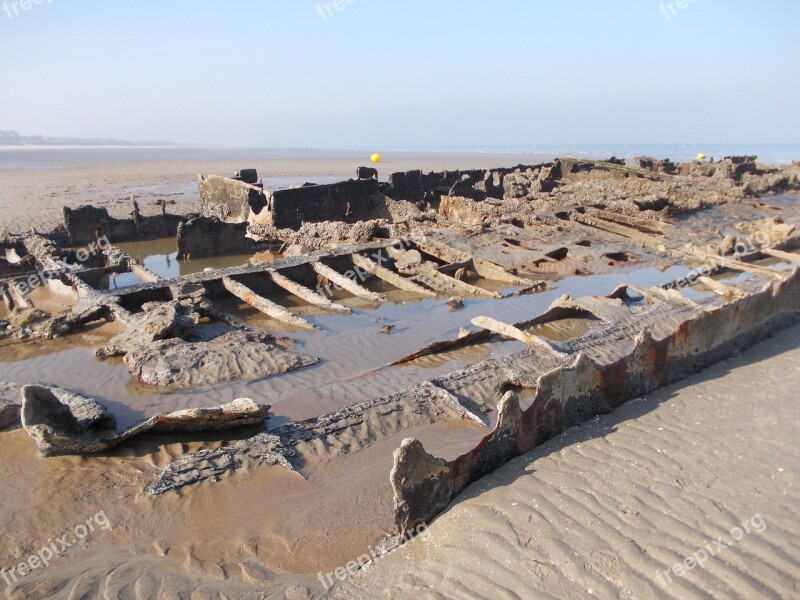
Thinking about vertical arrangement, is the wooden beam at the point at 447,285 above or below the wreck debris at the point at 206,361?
below

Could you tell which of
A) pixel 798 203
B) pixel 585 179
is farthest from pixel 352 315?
pixel 798 203

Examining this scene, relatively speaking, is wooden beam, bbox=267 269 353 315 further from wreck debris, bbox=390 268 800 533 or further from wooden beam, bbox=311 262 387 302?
wreck debris, bbox=390 268 800 533

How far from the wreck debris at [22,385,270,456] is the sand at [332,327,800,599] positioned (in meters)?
2.20

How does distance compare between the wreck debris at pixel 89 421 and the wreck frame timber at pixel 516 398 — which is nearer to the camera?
the wreck frame timber at pixel 516 398

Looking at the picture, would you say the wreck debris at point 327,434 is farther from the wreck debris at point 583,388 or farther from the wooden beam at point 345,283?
the wooden beam at point 345,283

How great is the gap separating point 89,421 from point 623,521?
440 centimetres

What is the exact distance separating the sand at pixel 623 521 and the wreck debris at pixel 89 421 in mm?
2204

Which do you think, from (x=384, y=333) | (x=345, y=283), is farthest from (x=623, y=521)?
(x=345, y=283)

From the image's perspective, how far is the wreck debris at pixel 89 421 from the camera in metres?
4.39

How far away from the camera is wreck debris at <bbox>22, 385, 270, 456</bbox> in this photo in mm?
4391

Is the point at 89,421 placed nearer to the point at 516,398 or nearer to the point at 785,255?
the point at 516,398

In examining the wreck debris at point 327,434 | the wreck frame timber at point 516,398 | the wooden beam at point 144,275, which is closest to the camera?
the wreck frame timber at point 516,398

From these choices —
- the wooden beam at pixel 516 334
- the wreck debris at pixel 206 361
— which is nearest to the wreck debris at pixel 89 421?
the wreck debris at pixel 206 361

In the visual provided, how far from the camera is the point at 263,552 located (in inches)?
141
